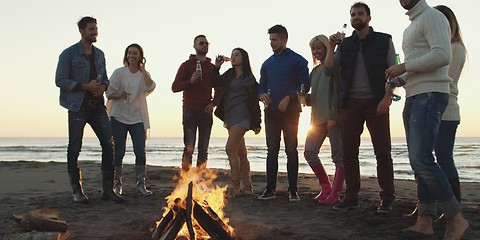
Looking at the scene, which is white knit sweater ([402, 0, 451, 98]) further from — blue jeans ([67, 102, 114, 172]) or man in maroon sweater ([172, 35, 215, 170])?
blue jeans ([67, 102, 114, 172])

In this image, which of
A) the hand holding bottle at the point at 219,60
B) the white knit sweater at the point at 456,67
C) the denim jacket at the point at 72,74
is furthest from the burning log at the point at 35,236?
the white knit sweater at the point at 456,67

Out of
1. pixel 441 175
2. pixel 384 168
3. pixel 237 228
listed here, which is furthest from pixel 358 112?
pixel 237 228

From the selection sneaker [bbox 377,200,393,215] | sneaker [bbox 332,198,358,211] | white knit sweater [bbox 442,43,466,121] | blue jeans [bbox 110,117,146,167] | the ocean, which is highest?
white knit sweater [bbox 442,43,466,121]

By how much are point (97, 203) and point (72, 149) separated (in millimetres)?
819

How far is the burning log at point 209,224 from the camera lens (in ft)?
9.83

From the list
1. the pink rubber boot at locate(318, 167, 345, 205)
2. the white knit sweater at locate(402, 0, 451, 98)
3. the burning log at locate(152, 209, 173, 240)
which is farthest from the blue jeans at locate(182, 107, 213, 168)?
the white knit sweater at locate(402, 0, 451, 98)

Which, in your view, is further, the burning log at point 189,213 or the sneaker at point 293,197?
Answer: the sneaker at point 293,197

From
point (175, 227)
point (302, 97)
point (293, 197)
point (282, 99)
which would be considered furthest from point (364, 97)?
point (175, 227)

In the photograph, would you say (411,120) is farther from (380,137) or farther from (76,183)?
(76,183)

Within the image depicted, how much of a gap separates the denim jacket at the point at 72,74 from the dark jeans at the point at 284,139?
2471 mm

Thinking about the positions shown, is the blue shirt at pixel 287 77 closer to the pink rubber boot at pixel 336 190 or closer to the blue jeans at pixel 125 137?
the pink rubber boot at pixel 336 190

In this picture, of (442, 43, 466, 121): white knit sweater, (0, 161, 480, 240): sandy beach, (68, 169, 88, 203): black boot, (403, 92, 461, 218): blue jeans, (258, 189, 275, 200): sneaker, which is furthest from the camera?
(258, 189, 275, 200): sneaker

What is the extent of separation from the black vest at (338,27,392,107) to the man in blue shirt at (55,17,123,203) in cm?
320

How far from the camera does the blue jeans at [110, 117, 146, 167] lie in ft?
18.2
